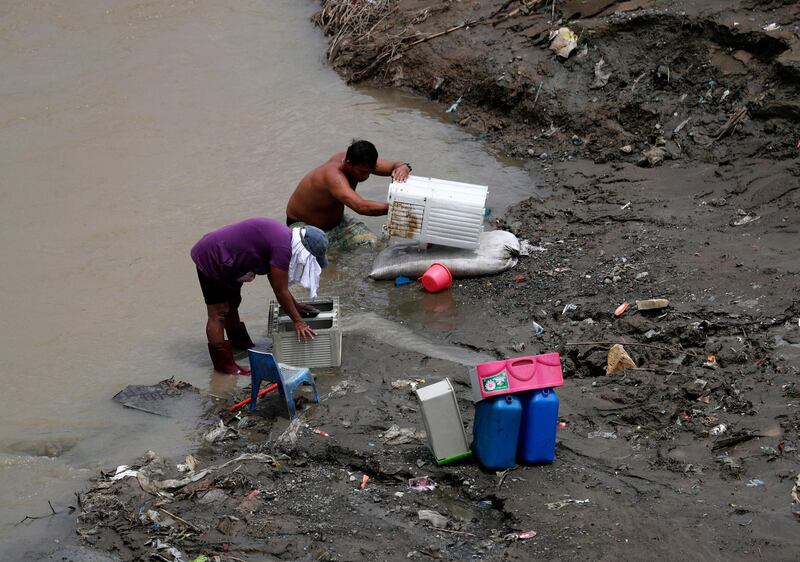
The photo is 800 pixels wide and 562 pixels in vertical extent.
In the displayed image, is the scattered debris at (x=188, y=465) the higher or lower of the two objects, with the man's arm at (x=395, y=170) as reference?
lower

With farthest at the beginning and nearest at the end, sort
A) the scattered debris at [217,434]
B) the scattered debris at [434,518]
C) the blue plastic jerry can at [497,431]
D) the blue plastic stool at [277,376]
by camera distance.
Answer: the scattered debris at [217,434]
the blue plastic stool at [277,376]
the blue plastic jerry can at [497,431]
the scattered debris at [434,518]

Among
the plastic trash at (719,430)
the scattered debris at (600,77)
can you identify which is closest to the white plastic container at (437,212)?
the plastic trash at (719,430)

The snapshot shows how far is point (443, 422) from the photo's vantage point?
4.25 metres

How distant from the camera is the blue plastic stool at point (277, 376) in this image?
4793 mm

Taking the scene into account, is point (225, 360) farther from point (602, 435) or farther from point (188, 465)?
point (602, 435)

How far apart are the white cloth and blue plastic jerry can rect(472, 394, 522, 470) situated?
1.54 metres

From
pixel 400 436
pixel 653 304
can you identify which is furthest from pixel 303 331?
pixel 653 304

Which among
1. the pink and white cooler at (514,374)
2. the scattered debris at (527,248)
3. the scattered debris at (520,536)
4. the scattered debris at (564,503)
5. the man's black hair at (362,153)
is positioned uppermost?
the man's black hair at (362,153)

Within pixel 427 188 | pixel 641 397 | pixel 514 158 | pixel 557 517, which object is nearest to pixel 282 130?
pixel 514 158

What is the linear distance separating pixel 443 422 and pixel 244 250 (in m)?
1.81

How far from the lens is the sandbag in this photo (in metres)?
6.66

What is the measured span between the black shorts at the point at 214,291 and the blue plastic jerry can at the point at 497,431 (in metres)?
2.10

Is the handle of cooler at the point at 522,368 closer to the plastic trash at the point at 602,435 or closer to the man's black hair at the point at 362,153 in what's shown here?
the plastic trash at the point at 602,435

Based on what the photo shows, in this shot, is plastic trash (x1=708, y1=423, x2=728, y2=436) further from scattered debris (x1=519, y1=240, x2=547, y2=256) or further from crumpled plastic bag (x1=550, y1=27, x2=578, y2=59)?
crumpled plastic bag (x1=550, y1=27, x2=578, y2=59)
